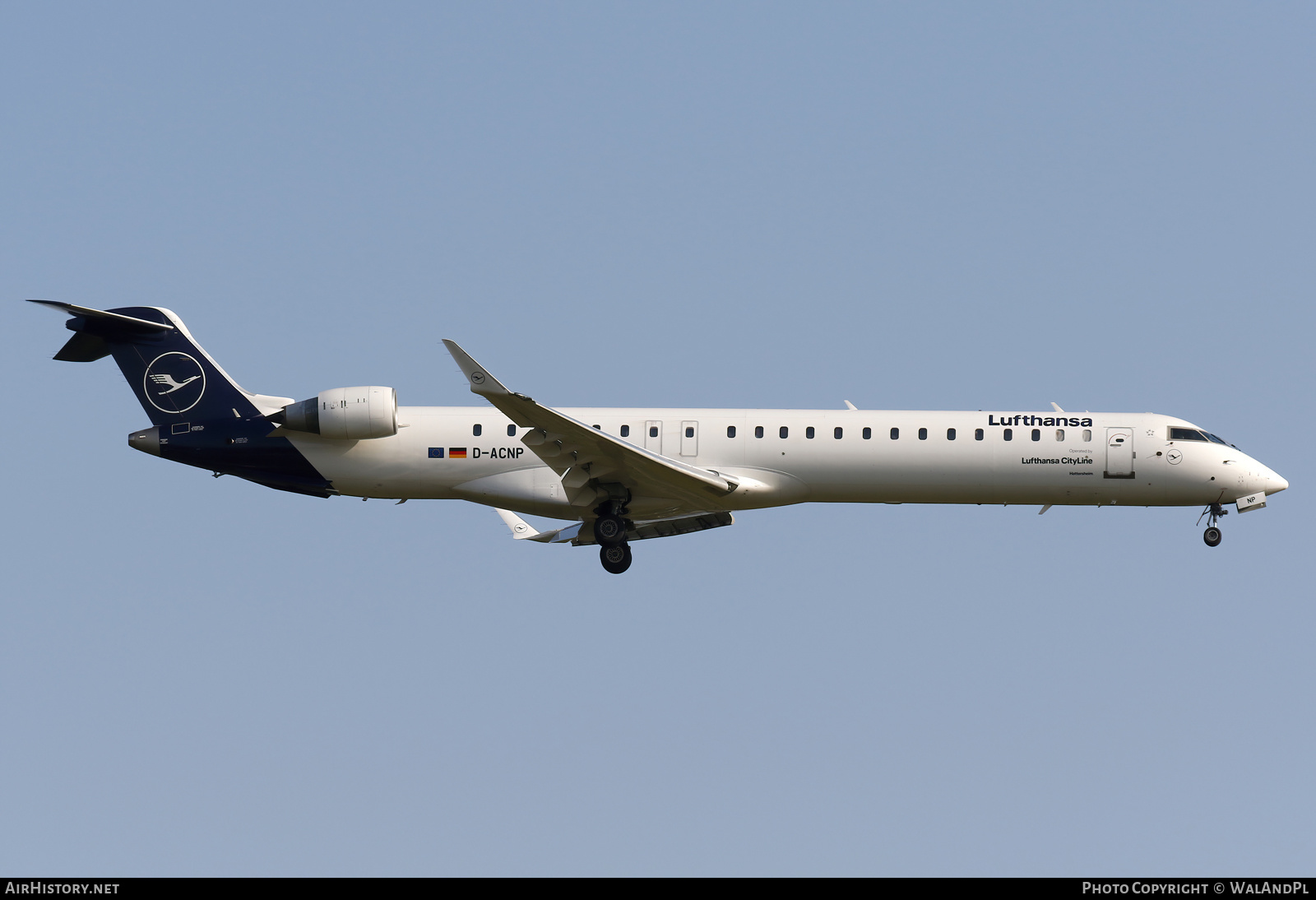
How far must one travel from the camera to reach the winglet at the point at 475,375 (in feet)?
83.6

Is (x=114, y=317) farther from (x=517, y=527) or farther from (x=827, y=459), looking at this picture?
(x=827, y=459)

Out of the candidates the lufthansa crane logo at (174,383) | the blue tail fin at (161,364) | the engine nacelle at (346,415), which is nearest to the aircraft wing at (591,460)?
the engine nacelle at (346,415)

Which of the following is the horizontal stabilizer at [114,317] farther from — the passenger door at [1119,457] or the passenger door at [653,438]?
the passenger door at [1119,457]

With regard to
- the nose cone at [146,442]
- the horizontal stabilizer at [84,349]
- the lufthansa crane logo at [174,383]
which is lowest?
the nose cone at [146,442]

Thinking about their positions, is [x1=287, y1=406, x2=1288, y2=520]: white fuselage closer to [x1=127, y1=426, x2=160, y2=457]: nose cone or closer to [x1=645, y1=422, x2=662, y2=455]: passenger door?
[x1=645, y1=422, x2=662, y2=455]: passenger door

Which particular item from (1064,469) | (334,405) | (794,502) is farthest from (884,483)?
(334,405)

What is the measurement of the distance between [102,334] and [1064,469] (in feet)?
67.0

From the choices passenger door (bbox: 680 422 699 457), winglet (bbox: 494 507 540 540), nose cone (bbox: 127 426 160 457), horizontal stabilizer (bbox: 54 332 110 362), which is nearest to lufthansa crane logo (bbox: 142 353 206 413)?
nose cone (bbox: 127 426 160 457)

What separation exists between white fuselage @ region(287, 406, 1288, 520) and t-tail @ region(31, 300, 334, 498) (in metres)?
0.76

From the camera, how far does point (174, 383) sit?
2991cm

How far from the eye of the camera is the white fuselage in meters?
29.1

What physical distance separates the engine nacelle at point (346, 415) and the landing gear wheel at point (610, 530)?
15.2 feet

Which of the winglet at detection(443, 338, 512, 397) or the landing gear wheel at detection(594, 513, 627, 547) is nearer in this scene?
the winglet at detection(443, 338, 512, 397)

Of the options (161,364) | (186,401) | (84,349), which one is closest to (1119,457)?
(186,401)
